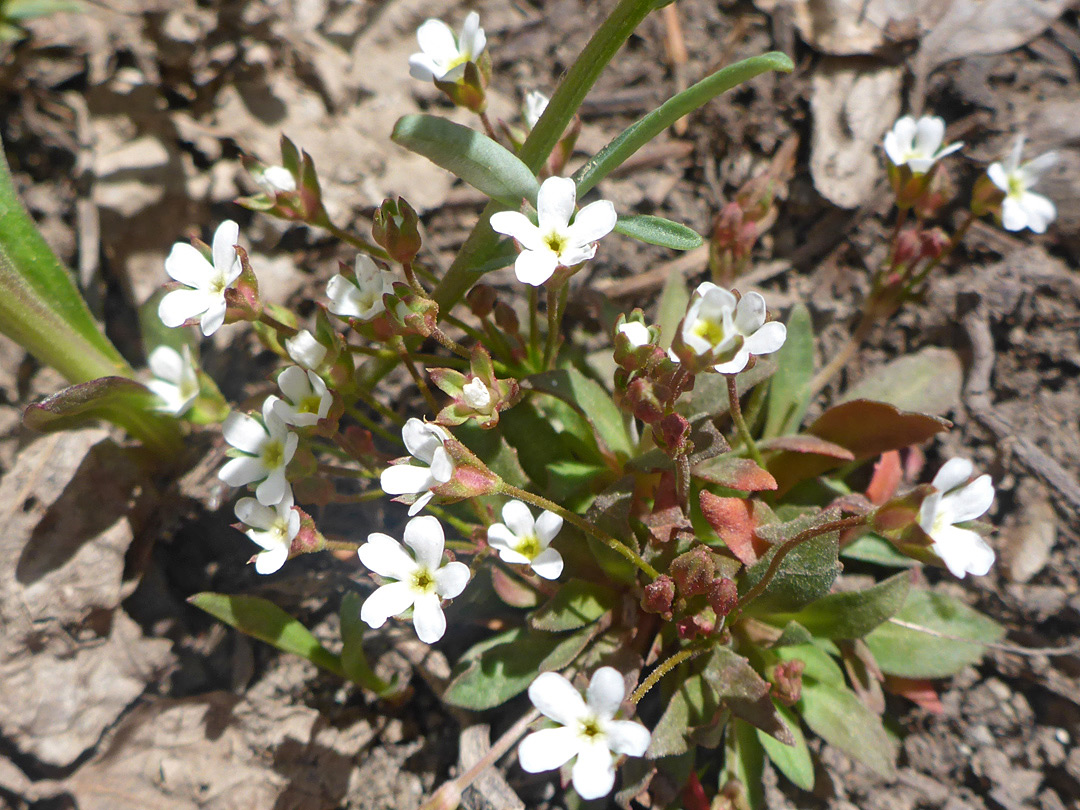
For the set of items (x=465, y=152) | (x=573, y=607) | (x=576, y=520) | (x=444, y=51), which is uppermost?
(x=444, y=51)

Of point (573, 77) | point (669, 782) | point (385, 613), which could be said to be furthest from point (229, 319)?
point (669, 782)

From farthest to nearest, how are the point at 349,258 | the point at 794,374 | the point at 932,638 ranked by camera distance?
1. the point at 349,258
2. the point at 794,374
3. the point at 932,638

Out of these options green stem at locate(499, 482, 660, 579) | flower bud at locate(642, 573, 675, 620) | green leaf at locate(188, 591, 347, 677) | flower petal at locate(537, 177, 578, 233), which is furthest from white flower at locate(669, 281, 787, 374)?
green leaf at locate(188, 591, 347, 677)

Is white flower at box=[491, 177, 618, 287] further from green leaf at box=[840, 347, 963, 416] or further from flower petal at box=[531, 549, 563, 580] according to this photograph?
green leaf at box=[840, 347, 963, 416]

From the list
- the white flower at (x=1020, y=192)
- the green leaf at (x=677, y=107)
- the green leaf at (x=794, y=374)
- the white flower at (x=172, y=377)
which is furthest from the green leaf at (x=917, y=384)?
the white flower at (x=172, y=377)

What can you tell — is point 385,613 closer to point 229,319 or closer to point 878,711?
point 229,319

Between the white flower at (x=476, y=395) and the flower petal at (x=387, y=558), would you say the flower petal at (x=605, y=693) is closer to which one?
the flower petal at (x=387, y=558)

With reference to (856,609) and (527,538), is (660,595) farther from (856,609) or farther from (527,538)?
(856,609)

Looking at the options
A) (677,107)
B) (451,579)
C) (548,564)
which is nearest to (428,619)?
(451,579)
